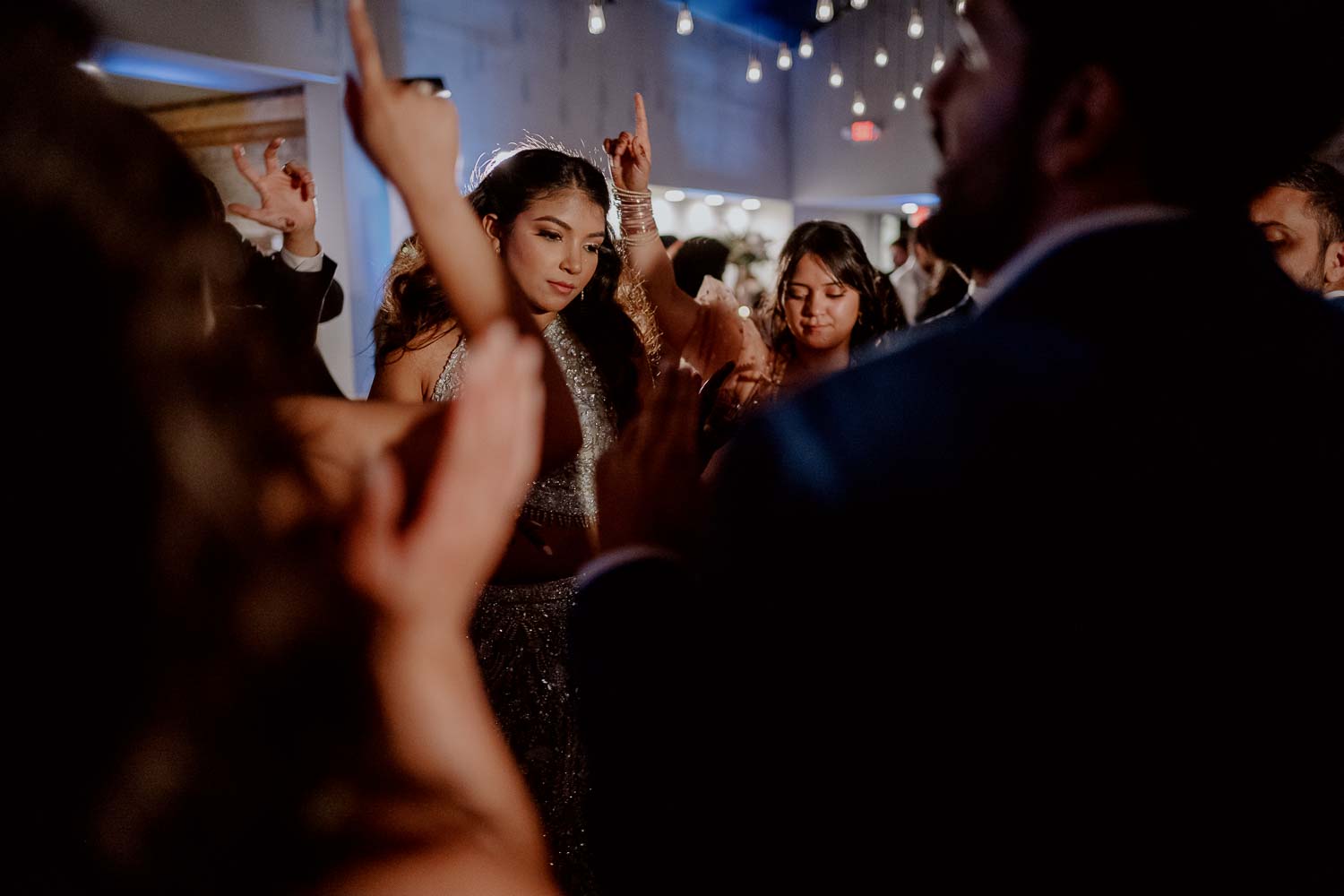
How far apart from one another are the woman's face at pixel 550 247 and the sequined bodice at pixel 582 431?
0.13 meters

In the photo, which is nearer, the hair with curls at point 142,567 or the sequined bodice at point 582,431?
the hair with curls at point 142,567

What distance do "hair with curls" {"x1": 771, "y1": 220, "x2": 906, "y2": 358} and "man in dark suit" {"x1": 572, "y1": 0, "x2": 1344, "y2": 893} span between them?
5.95 feet

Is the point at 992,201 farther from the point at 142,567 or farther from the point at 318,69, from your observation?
the point at 318,69

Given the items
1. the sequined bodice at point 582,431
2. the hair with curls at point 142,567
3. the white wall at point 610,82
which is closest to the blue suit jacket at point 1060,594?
the hair with curls at point 142,567

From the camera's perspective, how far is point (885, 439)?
0.55m

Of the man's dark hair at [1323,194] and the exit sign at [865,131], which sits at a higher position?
the exit sign at [865,131]

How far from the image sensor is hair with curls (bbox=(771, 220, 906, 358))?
246cm

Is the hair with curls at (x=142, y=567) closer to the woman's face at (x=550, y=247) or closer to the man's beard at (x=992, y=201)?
the man's beard at (x=992, y=201)

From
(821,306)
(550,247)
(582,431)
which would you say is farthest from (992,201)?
(821,306)

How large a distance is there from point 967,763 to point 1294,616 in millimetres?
246

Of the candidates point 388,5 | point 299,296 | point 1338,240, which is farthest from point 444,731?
point 388,5

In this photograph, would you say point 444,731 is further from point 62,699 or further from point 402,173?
point 402,173

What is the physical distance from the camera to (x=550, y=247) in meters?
1.74

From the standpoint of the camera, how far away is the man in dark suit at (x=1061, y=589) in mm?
537
